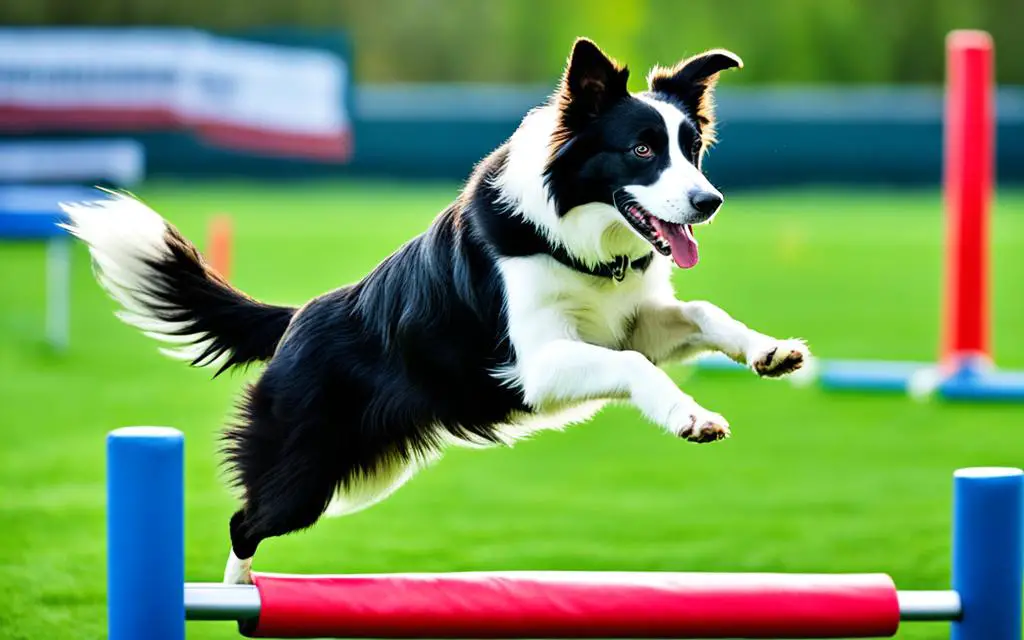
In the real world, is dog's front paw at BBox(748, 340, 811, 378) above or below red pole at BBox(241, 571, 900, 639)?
above

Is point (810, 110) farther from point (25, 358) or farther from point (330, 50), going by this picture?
point (25, 358)

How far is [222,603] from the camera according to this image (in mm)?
3193

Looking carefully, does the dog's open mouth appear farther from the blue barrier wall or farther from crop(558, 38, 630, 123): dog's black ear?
the blue barrier wall

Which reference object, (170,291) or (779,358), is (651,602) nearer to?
(779,358)

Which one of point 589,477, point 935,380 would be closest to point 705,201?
point 589,477

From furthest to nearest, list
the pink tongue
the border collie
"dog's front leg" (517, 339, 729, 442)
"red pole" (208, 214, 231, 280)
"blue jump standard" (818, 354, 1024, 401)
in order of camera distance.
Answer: "red pole" (208, 214, 231, 280) → "blue jump standard" (818, 354, 1024, 401) → the border collie → the pink tongue → "dog's front leg" (517, 339, 729, 442)

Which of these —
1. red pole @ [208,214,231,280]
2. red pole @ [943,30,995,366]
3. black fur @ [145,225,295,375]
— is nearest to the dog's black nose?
black fur @ [145,225,295,375]

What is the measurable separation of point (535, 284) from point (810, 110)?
18809 millimetres

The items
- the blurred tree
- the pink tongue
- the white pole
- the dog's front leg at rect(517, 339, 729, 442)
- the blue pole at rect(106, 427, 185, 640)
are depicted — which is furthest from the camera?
the blurred tree

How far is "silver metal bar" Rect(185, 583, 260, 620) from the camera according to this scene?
3.19 m

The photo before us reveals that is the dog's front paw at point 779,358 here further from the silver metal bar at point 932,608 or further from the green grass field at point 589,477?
the green grass field at point 589,477

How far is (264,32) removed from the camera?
22.1 meters

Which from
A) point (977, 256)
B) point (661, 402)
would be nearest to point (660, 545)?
→ point (661, 402)

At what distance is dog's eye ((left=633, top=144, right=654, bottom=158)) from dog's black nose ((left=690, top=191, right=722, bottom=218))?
209 mm
